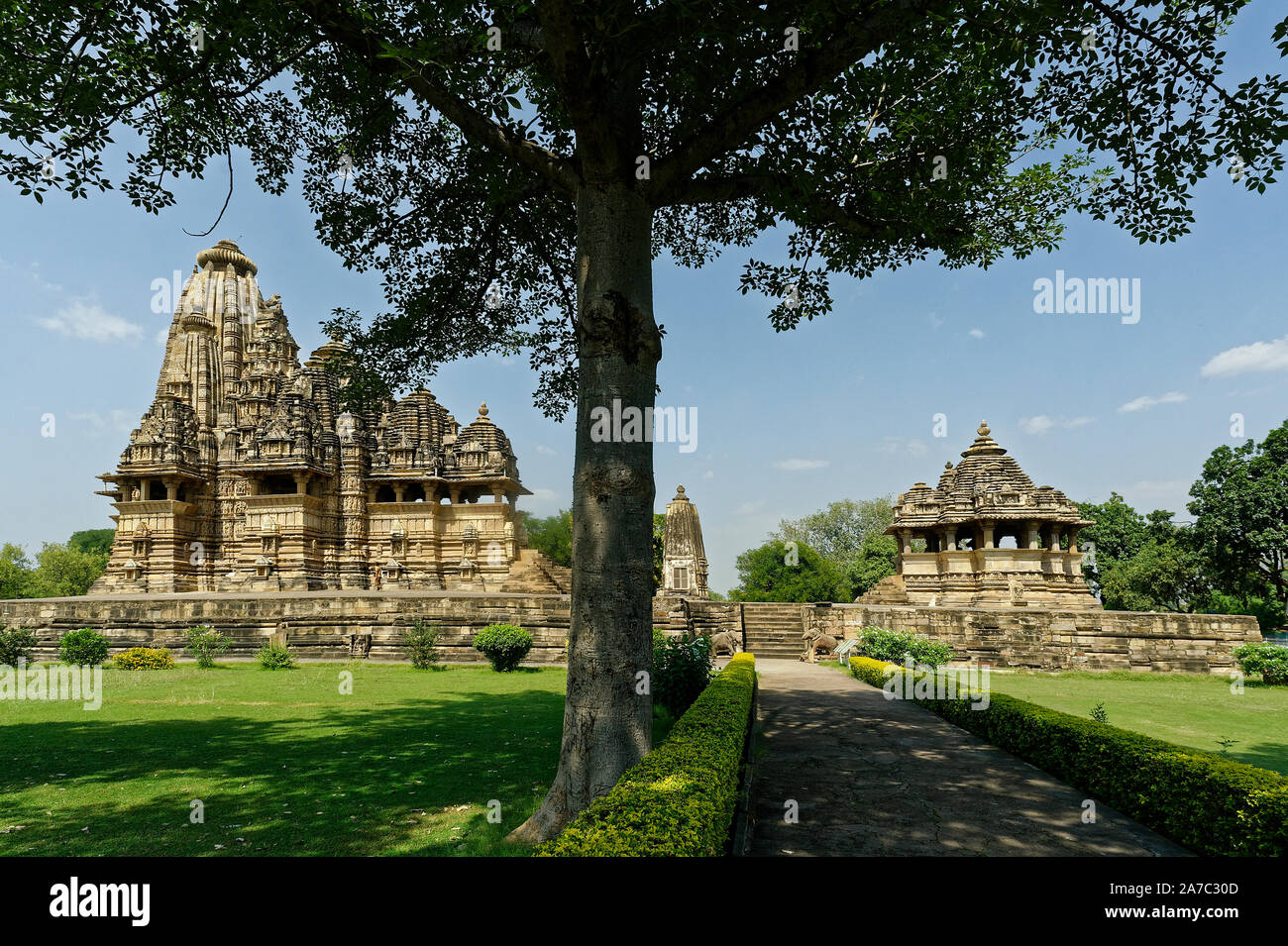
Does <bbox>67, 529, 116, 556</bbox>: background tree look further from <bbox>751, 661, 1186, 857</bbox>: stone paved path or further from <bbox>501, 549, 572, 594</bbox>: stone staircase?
<bbox>751, 661, 1186, 857</bbox>: stone paved path

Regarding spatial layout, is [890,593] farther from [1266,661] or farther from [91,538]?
[91,538]

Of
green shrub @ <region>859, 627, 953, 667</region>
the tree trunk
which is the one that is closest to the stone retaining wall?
green shrub @ <region>859, 627, 953, 667</region>

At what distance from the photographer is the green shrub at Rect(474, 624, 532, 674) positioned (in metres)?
16.8

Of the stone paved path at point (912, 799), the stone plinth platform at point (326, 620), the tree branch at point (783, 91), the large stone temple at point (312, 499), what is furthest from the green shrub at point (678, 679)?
the large stone temple at point (312, 499)

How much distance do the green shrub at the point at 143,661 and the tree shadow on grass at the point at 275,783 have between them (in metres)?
8.54

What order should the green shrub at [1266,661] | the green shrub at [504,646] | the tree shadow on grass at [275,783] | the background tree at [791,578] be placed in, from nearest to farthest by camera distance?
1. the tree shadow on grass at [275,783]
2. the green shrub at [1266,661]
3. the green shrub at [504,646]
4. the background tree at [791,578]

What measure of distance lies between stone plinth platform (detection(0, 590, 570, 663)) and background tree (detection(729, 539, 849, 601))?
26.6 metres

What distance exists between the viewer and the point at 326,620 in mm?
19016

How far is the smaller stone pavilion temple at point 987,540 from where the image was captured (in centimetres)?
2516

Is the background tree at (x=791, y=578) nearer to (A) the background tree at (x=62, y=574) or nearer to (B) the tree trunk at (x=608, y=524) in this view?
(B) the tree trunk at (x=608, y=524)
